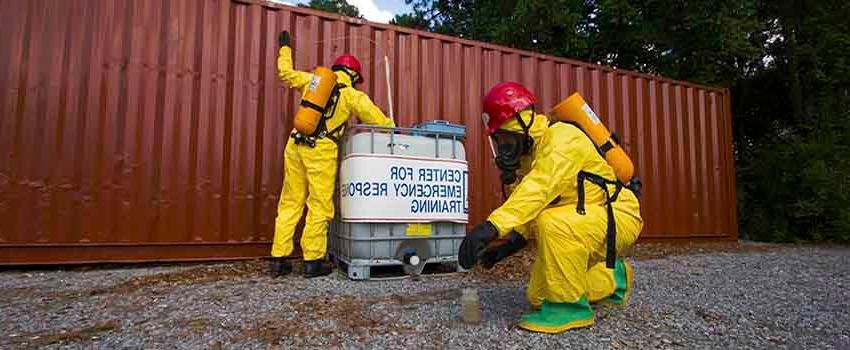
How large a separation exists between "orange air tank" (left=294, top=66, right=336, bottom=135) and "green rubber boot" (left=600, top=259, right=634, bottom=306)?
2.48 m

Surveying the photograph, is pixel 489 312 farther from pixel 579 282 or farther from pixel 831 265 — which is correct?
pixel 831 265

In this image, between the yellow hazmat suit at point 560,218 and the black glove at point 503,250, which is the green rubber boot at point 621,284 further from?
the black glove at point 503,250

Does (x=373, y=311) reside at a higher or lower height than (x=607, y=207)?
lower

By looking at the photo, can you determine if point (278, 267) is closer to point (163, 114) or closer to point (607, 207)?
point (163, 114)

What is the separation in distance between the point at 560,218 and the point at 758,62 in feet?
41.5

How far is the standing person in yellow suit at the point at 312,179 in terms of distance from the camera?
12.3 feet

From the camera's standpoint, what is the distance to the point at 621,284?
2848 millimetres

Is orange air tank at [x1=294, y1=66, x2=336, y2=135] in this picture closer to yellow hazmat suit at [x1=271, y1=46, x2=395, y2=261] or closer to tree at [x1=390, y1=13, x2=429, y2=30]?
yellow hazmat suit at [x1=271, y1=46, x2=395, y2=261]

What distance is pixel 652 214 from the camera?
6715 mm

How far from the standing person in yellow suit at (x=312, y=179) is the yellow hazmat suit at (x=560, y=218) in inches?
69.9

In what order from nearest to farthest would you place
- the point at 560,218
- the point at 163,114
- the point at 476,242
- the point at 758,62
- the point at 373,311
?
the point at 476,242, the point at 560,218, the point at 373,311, the point at 163,114, the point at 758,62

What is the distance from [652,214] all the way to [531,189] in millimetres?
5346

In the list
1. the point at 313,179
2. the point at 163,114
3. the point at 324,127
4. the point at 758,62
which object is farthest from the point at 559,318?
the point at 758,62

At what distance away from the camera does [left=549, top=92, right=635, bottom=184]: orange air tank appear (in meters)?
2.58
